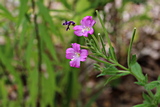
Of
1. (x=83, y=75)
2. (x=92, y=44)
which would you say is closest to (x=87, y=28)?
(x=92, y=44)

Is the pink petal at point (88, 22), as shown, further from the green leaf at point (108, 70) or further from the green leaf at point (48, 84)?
the green leaf at point (48, 84)

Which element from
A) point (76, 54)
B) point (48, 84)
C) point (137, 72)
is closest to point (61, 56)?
point (48, 84)

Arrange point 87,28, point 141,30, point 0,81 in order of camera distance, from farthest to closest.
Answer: point 141,30 → point 0,81 → point 87,28

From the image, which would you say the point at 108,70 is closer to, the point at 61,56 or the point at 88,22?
the point at 88,22

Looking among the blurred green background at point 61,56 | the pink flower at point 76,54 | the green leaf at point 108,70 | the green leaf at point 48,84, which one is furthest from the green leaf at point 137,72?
the green leaf at point 48,84

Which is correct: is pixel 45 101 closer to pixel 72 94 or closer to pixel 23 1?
pixel 72 94

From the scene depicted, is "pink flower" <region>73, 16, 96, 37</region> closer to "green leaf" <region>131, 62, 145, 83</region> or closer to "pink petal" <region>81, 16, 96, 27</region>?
"pink petal" <region>81, 16, 96, 27</region>

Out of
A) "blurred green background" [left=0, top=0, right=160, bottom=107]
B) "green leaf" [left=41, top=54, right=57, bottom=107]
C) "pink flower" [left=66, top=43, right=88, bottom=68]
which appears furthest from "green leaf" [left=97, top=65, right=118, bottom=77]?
"green leaf" [left=41, top=54, right=57, bottom=107]

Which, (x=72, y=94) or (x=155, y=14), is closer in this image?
(x=72, y=94)
